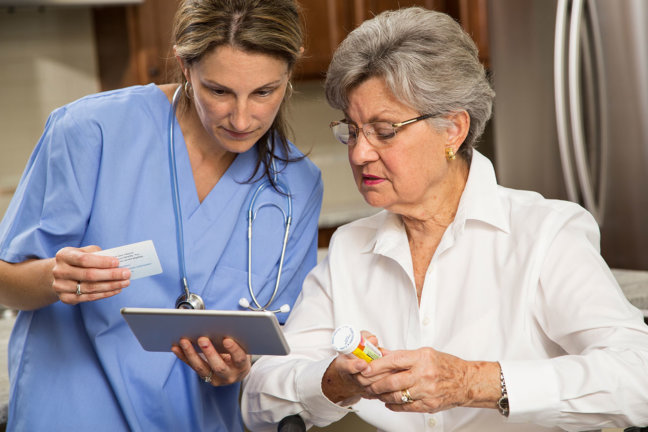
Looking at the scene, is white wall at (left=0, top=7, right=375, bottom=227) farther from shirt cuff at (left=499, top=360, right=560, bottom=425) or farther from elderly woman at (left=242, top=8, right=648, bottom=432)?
shirt cuff at (left=499, top=360, right=560, bottom=425)

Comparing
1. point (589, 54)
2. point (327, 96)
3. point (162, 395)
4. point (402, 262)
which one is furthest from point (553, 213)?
point (589, 54)

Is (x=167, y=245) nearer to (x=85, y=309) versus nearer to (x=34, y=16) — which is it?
(x=85, y=309)

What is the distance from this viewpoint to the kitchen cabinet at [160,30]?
3.52 meters

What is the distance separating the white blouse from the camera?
1.19m

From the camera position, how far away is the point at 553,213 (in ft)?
4.48

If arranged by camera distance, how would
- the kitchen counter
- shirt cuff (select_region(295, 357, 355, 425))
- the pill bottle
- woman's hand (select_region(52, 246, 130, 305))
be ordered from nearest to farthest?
the pill bottle
woman's hand (select_region(52, 246, 130, 305))
shirt cuff (select_region(295, 357, 355, 425))
the kitchen counter

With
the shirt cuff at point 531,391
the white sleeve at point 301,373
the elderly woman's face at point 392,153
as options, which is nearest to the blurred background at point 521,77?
the white sleeve at point 301,373

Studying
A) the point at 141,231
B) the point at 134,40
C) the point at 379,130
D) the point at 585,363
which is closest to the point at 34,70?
the point at 134,40

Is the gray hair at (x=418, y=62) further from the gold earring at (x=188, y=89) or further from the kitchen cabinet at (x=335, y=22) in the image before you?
the kitchen cabinet at (x=335, y=22)

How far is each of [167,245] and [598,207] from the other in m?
1.76

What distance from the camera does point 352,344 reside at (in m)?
1.13

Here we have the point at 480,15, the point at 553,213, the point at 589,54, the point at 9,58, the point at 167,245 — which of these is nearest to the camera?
the point at 553,213

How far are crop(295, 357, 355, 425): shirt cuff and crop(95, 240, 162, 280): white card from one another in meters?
0.34

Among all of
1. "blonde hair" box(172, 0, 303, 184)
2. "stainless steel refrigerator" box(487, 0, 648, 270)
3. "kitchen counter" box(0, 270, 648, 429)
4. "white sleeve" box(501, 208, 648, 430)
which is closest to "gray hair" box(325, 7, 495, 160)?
"blonde hair" box(172, 0, 303, 184)
